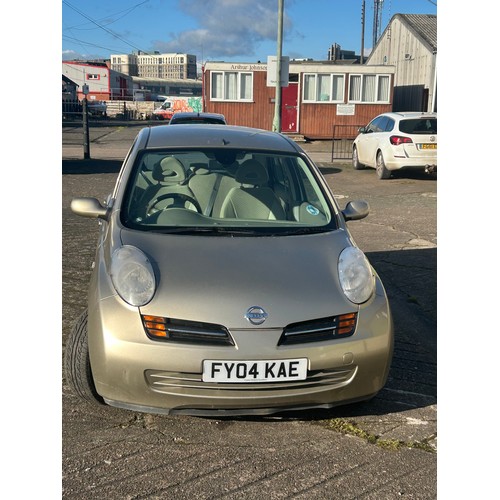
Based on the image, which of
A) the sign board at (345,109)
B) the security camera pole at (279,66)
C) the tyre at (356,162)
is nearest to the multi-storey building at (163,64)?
the sign board at (345,109)

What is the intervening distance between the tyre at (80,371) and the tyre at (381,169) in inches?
514

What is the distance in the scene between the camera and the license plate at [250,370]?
3.14 metres

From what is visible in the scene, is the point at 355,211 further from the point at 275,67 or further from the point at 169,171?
the point at 275,67

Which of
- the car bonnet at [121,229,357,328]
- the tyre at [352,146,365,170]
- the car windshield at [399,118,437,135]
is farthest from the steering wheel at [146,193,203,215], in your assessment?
the tyre at [352,146,365,170]

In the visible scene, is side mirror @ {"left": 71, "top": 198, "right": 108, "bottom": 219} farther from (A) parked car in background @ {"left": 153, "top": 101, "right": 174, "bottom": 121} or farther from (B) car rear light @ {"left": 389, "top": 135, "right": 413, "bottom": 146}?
(A) parked car in background @ {"left": 153, "top": 101, "right": 174, "bottom": 121}

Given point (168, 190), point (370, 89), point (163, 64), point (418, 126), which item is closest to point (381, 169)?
point (418, 126)

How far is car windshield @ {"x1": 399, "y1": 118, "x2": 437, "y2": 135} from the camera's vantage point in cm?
1550

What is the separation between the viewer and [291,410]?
339 centimetres

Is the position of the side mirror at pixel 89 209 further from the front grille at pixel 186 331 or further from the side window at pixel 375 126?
the side window at pixel 375 126

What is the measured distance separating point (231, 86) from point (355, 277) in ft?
90.2

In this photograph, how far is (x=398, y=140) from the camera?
1559 cm
